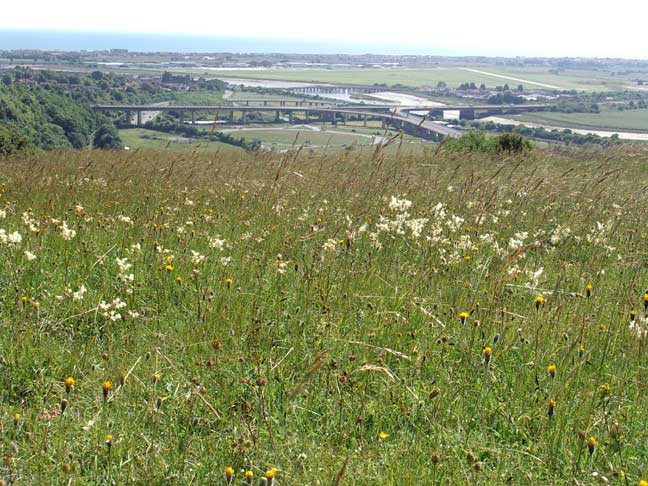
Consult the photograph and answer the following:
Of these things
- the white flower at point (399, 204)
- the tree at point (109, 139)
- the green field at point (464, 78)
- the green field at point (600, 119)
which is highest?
the green field at point (464, 78)

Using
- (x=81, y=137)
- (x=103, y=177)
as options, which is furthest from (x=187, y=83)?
(x=103, y=177)

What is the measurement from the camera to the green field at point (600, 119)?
24156mm

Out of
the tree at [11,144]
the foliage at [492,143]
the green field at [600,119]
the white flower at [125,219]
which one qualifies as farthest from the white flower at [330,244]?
the green field at [600,119]

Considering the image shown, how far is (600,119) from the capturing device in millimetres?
27047

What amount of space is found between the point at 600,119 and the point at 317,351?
27302 mm

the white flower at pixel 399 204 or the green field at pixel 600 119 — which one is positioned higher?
the green field at pixel 600 119

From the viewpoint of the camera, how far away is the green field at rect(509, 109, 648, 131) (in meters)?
24.2

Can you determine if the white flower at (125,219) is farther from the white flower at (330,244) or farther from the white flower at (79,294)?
the white flower at (330,244)

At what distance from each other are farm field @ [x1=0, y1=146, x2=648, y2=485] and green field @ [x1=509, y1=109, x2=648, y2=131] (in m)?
20.7

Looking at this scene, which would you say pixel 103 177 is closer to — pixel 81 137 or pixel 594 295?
pixel 594 295

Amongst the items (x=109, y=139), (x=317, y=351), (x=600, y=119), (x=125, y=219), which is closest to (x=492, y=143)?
(x=125, y=219)

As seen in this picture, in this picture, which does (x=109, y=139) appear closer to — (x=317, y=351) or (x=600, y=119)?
(x=600, y=119)

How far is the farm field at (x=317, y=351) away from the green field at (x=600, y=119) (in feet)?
67.8

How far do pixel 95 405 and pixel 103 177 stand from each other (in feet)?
15.1
